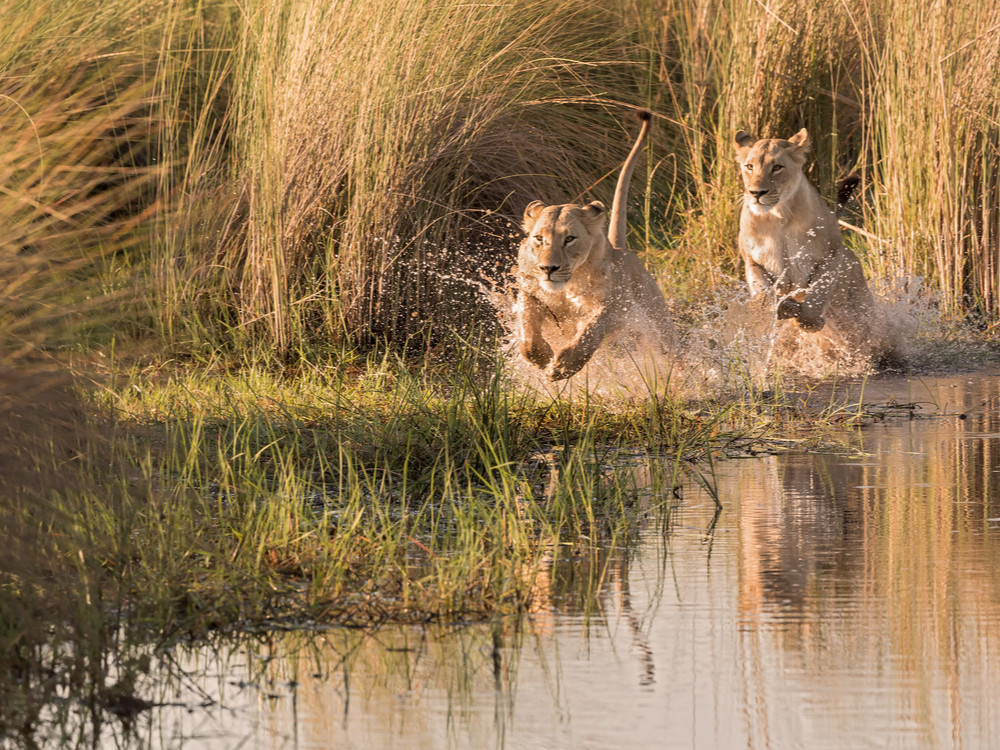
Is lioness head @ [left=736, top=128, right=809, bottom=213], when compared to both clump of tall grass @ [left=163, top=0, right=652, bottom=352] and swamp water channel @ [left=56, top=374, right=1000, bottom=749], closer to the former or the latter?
clump of tall grass @ [left=163, top=0, right=652, bottom=352]

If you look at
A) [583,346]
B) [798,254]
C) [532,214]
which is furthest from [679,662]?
[798,254]

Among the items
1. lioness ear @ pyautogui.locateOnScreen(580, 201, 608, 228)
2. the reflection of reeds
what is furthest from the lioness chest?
the reflection of reeds

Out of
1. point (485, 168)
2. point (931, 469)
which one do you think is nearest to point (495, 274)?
point (485, 168)

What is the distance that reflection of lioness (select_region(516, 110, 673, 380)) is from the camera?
25.9ft

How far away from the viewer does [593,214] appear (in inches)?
315

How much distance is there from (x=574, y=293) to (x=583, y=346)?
30cm

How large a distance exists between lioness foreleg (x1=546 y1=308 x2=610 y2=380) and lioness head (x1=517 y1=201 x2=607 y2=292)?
0.73 feet

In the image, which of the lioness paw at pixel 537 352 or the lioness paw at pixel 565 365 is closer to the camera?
the lioness paw at pixel 565 365

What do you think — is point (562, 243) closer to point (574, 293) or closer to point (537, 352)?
point (574, 293)

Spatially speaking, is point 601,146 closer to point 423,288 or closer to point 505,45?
point 505,45

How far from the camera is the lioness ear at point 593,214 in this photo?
7.98 meters

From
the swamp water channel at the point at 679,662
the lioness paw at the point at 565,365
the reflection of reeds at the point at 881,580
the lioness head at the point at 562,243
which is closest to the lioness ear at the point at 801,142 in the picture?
the lioness head at the point at 562,243

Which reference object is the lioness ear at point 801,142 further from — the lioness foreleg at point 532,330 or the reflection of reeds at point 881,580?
the reflection of reeds at point 881,580

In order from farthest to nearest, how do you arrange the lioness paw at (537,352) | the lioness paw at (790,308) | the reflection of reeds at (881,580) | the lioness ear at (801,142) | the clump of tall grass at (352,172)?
the lioness ear at (801,142) → the lioness paw at (790,308) → the clump of tall grass at (352,172) → the lioness paw at (537,352) → the reflection of reeds at (881,580)
